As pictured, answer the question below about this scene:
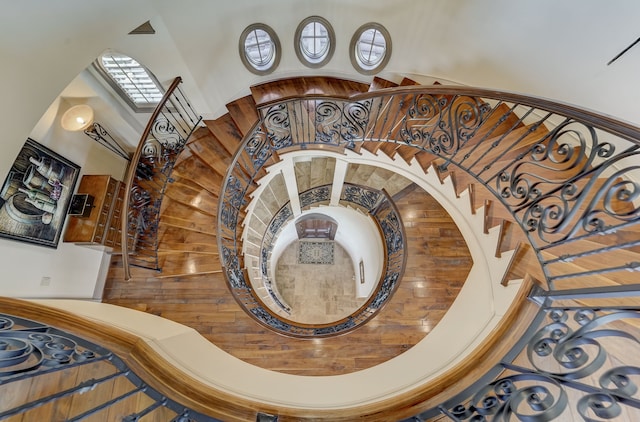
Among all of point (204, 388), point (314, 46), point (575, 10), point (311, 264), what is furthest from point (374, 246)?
point (204, 388)

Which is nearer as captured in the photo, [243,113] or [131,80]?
[131,80]

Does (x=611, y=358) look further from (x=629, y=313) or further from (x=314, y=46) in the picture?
(x=314, y=46)

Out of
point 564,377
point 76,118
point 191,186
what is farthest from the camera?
point 191,186

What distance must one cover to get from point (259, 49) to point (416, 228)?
14.2ft

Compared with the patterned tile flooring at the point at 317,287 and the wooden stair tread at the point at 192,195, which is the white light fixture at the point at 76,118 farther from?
the patterned tile flooring at the point at 317,287

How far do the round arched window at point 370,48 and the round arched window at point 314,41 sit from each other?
0.40 meters

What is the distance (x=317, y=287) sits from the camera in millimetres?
9164

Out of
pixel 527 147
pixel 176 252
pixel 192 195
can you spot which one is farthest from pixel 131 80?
pixel 527 147

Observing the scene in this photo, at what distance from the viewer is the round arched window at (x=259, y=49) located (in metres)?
4.07

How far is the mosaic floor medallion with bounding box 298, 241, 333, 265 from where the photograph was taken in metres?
10.0

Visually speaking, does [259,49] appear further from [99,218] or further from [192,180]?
[99,218]

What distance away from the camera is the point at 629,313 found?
99 centimetres

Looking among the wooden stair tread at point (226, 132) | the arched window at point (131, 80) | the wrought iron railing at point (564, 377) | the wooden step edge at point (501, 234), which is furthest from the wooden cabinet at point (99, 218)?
the wooden step edge at point (501, 234)

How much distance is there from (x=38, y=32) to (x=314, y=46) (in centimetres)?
352
